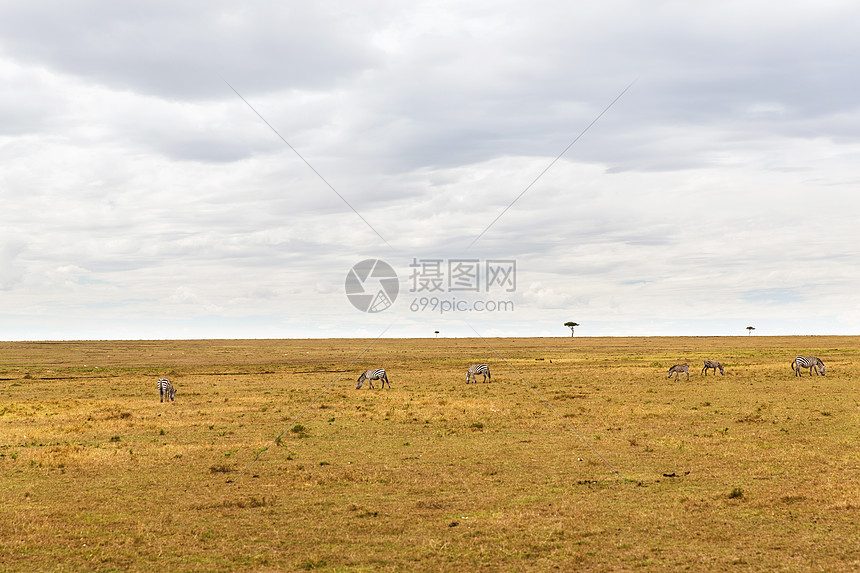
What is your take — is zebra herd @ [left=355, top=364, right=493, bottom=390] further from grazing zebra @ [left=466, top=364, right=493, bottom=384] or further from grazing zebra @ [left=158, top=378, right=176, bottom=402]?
grazing zebra @ [left=158, top=378, right=176, bottom=402]

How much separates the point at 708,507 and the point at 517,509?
4267 millimetres

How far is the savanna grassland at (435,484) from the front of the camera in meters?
12.3

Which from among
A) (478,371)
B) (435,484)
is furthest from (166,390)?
(435,484)

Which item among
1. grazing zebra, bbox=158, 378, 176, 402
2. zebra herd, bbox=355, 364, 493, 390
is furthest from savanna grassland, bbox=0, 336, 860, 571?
zebra herd, bbox=355, 364, 493, 390

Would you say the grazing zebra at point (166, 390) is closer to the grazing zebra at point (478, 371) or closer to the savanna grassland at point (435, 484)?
the savanna grassland at point (435, 484)

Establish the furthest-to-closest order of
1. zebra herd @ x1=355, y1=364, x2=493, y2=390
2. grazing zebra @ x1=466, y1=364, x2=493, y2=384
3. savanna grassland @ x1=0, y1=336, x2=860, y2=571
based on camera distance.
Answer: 1. grazing zebra @ x1=466, y1=364, x2=493, y2=384
2. zebra herd @ x1=355, y1=364, x2=493, y2=390
3. savanna grassland @ x1=0, y1=336, x2=860, y2=571

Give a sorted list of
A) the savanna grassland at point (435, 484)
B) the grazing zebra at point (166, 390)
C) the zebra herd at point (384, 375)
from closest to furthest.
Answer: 1. the savanna grassland at point (435, 484)
2. the grazing zebra at point (166, 390)
3. the zebra herd at point (384, 375)

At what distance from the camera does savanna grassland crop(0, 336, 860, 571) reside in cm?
1233

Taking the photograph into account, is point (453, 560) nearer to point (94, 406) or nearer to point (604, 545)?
point (604, 545)

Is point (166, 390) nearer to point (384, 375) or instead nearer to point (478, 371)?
point (384, 375)

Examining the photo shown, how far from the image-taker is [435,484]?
17.6 metres

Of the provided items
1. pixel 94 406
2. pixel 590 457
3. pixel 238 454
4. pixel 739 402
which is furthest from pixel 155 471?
pixel 739 402

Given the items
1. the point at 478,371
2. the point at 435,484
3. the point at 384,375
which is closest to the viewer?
the point at 435,484

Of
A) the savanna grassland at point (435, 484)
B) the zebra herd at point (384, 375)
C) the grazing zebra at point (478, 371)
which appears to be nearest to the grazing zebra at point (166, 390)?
the savanna grassland at point (435, 484)
